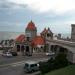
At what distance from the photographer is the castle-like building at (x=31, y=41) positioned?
86381mm

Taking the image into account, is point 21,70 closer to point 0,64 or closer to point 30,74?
point 30,74

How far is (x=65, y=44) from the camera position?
188ft

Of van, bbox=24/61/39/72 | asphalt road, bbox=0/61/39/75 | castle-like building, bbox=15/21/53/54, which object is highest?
castle-like building, bbox=15/21/53/54

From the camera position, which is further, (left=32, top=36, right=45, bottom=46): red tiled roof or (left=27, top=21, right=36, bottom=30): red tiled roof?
(left=27, top=21, right=36, bottom=30): red tiled roof

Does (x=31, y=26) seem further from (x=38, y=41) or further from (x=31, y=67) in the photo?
(x=31, y=67)

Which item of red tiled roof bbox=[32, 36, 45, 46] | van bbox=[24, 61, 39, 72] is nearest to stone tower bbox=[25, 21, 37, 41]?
red tiled roof bbox=[32, 36, 45, 46]

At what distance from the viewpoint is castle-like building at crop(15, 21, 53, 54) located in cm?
8638

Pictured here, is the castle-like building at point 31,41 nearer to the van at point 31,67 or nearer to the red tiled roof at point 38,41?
the red tiled roof at point 38,41

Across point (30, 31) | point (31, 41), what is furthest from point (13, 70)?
point (30, 31)

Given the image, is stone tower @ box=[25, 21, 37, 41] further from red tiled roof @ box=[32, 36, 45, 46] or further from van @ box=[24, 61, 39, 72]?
van @ box=[24, 61, 39, 72]

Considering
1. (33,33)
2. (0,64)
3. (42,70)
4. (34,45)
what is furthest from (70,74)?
(33,33)

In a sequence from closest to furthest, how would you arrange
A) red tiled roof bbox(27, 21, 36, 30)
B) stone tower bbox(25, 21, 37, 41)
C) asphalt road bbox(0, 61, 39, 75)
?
asphalt road bbox(0, 61, 39, 75)
stone tower bbox(25, 21, 37, 41)
red tiled roof bbox(27, 21, 36, 30)

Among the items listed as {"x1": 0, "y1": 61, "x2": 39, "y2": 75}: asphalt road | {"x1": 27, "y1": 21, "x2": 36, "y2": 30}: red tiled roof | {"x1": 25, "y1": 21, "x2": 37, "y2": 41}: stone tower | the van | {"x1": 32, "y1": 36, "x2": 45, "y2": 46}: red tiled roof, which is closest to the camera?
{"x1": 0, "y1": 61, "x2": 39, "y2": 75}: asphalt road

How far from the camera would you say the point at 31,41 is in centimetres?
8856
